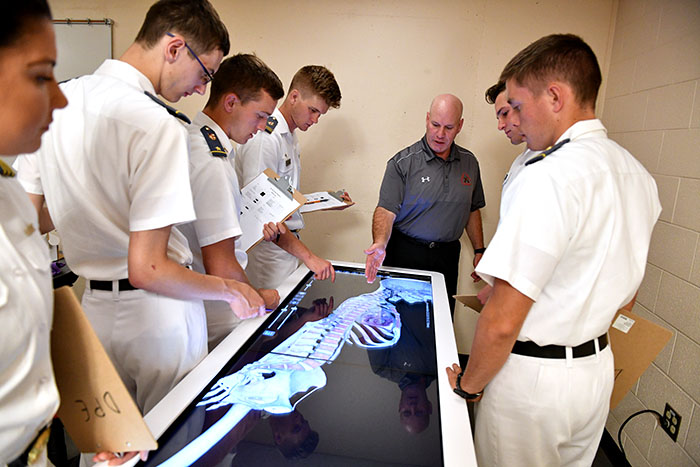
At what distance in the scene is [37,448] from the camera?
2.16 ft

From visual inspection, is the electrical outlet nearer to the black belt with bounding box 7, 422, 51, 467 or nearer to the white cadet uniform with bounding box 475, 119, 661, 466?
the white cadet uniform with bounding box 475, 119, 661, 466

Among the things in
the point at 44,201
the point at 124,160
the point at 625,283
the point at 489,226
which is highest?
the point at 124,160

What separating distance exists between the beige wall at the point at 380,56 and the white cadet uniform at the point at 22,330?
2.66 metres

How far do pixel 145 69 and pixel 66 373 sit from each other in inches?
33.3

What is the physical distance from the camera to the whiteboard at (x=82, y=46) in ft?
10.6

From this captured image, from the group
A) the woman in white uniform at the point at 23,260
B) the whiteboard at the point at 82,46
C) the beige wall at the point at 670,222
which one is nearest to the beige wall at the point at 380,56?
the whiteboard at the point at 82,46

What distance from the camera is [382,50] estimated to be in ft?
9.96

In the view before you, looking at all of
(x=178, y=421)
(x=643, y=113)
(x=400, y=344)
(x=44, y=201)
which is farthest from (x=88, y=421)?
(x=643, y=113)

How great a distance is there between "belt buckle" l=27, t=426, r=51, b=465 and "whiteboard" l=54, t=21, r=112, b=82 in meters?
3.31

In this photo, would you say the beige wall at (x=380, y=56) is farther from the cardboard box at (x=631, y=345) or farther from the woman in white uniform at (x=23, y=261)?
the woman in white uniform at (x=23, y=261)

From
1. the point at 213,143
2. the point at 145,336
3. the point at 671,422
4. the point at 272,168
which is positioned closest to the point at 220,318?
the point at 145,336

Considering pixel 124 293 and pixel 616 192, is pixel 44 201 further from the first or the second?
pixel 616 192

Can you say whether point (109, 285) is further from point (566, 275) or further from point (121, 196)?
point (566, 275)

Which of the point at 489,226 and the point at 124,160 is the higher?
the point at 124,160
